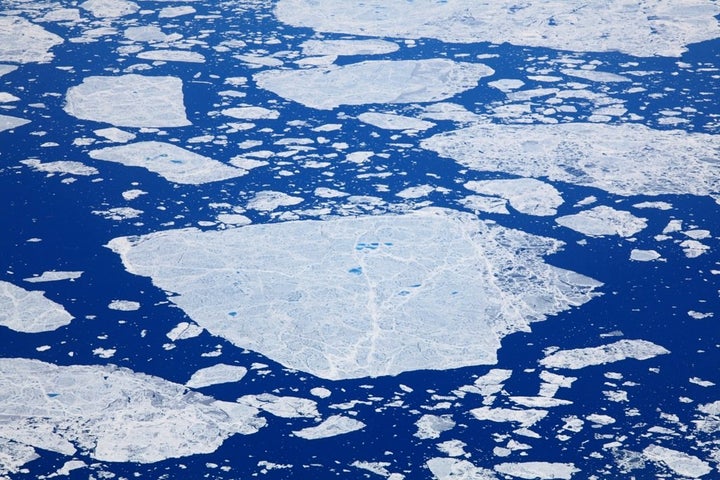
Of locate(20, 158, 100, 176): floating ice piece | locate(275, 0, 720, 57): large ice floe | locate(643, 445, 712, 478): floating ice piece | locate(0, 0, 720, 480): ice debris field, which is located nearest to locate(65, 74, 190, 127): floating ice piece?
locate(0, 0, 720, 480): ice debris field

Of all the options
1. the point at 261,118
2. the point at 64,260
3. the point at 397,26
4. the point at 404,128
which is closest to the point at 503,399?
the point at 64,260

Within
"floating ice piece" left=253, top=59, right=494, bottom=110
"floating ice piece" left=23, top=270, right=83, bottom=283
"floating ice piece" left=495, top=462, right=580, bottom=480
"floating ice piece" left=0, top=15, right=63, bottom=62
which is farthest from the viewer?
"floating ice piece" left=0, top=15, right=63, bottom=62

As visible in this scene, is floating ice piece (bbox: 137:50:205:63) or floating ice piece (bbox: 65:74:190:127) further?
floating ice piece (bbox: 137:50:205:63)

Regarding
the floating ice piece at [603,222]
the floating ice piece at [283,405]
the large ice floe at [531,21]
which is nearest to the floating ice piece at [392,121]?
the floating ice piece at [603,222]

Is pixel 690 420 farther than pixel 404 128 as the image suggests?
No

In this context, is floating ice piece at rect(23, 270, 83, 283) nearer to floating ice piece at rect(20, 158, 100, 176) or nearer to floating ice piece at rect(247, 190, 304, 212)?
floating ice piece at rect(247, 190, 304, 212)

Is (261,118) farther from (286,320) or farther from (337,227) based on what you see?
(286,320)
